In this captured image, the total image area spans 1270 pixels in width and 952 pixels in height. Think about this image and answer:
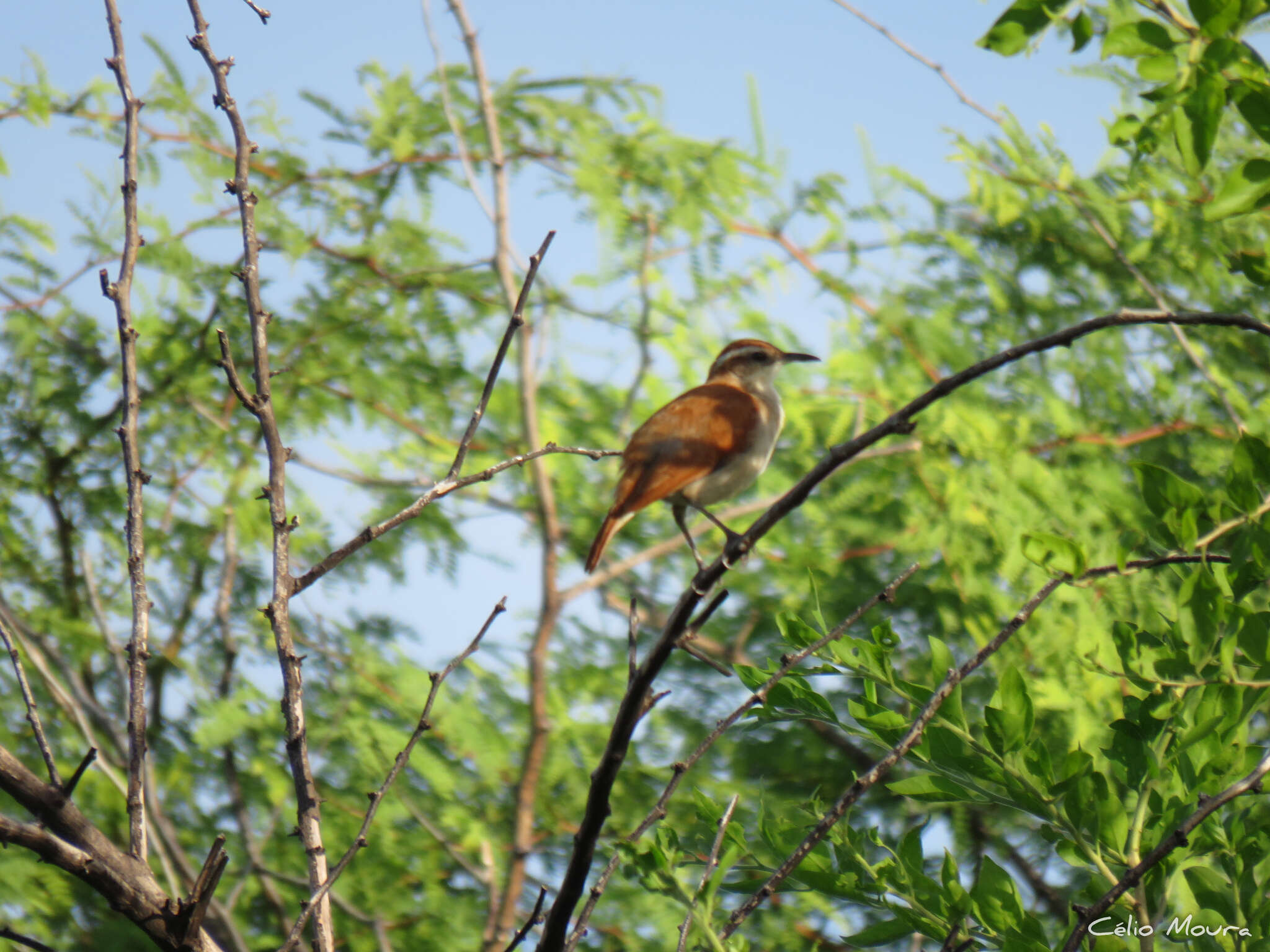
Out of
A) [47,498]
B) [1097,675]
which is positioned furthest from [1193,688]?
[47,498]

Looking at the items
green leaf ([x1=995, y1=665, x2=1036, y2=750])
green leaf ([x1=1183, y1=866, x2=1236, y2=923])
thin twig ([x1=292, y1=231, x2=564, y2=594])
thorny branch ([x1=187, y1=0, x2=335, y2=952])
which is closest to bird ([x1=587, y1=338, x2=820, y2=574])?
thin twig ([x1=292, y1=231, x2=564, y2=594])

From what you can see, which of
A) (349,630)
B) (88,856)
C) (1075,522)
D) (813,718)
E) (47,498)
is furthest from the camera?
(47,498)

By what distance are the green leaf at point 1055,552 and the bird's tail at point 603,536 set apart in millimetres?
2363

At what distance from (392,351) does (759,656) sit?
3.23 meters

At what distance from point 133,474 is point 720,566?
1.27m

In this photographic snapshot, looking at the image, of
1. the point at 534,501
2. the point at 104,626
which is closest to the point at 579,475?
the point at 534,501

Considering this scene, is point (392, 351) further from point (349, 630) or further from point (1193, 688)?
point (1193, 688)

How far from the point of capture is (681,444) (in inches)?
198

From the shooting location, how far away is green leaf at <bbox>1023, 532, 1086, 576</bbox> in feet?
6.53

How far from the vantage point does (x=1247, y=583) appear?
2.10 m

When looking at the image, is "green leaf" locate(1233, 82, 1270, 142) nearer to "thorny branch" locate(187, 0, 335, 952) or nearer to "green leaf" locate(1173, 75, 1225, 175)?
"green leaf" locate(1173, 75, 1225, 175)

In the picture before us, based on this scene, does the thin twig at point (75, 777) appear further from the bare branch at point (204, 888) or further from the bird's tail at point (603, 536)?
the bird's tail at point (603, 536)

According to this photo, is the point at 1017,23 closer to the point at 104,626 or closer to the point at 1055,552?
the point at 1055,552

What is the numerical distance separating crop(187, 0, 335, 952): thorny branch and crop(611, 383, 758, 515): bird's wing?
8.01ft
